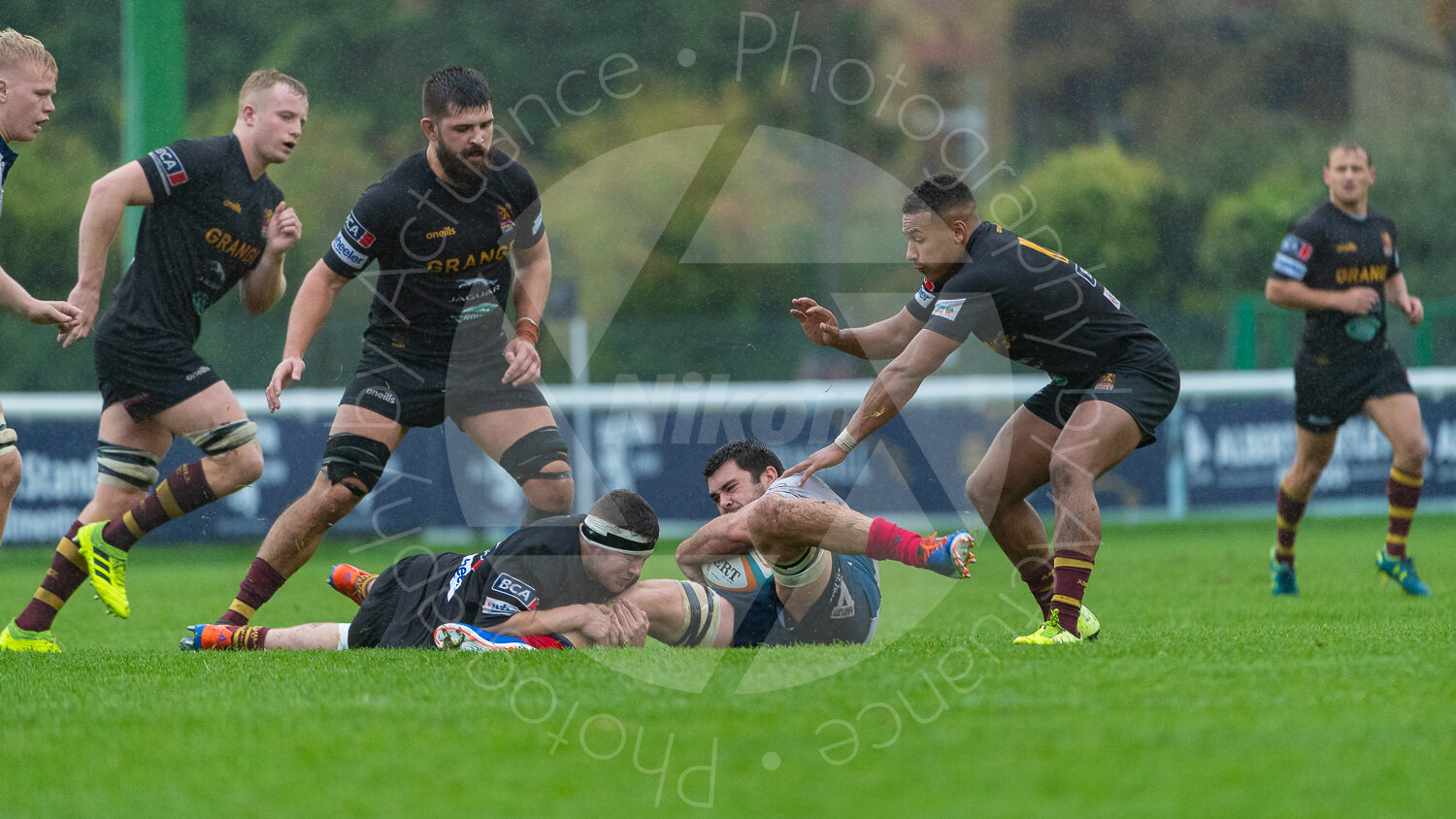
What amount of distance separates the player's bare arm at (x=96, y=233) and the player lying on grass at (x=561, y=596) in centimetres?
174

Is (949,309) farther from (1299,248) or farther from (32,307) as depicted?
(1299,248)

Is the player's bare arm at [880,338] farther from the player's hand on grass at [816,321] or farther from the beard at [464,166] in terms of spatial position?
the beard at [464,166]

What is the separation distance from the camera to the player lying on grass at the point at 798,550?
199 inches

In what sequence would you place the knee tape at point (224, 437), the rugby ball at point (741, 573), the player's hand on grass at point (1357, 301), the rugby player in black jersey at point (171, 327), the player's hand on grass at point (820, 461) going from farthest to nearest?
the player's hand on grass at point (1357, 301) → the knee tape at point (224, 437) → the rugby player in black jersey at point (171, 327) → the rugby ball at point (741, 573) → the player's hand on grass at point (820, 461)

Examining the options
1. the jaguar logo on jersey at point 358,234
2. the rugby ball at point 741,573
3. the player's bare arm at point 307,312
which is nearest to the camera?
the rugby ball at point 741,573

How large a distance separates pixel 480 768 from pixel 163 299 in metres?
3.86

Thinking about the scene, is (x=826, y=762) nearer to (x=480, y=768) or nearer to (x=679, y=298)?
(x=480, y=768)

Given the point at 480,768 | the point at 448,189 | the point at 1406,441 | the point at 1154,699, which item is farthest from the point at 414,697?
the point at 1406,441

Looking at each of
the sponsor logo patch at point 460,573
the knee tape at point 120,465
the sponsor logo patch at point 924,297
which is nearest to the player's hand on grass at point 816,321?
the sponsor logo patch at point 924,297

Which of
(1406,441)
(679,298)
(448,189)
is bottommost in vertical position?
(679,298)

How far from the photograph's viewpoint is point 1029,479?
590 cm

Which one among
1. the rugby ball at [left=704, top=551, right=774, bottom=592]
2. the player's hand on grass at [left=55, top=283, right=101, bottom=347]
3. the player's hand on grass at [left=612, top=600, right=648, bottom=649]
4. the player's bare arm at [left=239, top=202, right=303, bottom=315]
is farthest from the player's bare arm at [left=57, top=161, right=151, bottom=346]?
the rugby ball at [left=704, top=551, right=774, bottom=592]

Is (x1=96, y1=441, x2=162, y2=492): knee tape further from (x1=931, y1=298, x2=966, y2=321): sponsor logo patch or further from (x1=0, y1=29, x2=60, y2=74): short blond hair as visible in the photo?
(x1=931, y1=298, x2=966, y2=321): sponsor logo patch

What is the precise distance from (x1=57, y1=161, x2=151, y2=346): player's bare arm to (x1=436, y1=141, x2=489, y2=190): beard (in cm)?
130
